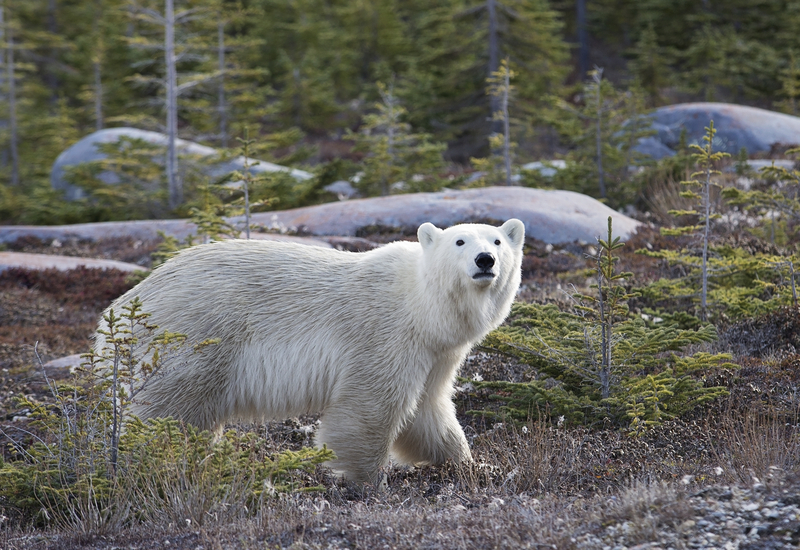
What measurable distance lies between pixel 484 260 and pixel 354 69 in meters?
25.3

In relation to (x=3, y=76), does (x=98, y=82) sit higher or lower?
lower

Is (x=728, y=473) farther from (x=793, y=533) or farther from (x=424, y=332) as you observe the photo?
(x=424, y=332)

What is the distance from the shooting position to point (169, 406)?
4.90m

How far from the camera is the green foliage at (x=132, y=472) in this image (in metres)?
3.87

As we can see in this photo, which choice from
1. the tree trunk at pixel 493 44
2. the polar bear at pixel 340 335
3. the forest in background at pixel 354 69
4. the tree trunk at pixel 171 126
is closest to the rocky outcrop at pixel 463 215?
the forest in background at pixel 354 69

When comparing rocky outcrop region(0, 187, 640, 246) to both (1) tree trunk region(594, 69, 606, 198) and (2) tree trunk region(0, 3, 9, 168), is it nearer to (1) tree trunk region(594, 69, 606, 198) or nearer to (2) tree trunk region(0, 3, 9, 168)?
(1) tree trunk region(594, 69, 606, 198)

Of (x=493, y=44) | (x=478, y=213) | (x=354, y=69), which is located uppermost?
(x=354, y=69)

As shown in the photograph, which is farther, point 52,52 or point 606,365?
point 52,52

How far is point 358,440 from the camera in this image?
486cm

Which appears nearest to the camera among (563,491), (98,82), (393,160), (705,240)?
(563,491)

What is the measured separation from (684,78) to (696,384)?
24.1 metres

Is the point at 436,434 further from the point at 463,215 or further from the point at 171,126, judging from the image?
the point at 171,126

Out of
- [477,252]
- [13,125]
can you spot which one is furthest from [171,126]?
[477,252]

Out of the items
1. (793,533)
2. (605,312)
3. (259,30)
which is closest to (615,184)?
(605,312)
